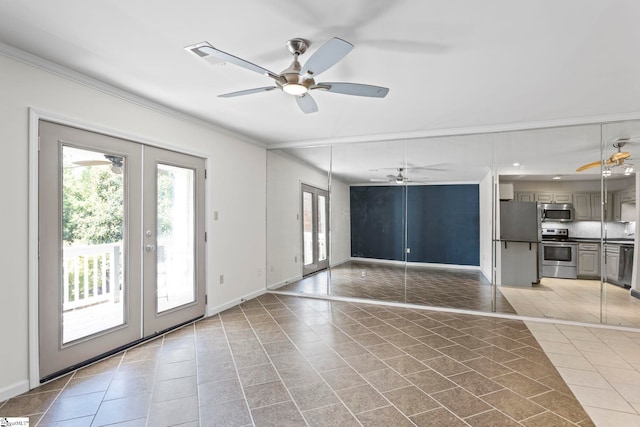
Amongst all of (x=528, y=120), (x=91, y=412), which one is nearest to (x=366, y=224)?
(x=528, y=120)

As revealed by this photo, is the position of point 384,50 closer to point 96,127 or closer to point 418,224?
point 96,127

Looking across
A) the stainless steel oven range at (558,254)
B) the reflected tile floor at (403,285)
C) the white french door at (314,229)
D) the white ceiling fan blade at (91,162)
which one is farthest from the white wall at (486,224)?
the white ceiling fan blade at (91,162)

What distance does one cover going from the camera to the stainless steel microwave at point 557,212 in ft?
13.3

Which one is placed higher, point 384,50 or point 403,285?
point 384,50

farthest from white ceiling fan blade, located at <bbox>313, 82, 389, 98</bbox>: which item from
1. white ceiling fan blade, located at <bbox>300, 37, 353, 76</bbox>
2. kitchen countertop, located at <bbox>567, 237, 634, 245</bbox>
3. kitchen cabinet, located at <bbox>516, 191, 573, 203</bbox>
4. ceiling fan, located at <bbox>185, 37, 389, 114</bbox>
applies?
kitchen countertop, located at <bbox>567, 237, 634, 245</bbox>

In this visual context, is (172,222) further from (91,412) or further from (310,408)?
(310,408)

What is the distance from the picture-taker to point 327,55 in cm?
196

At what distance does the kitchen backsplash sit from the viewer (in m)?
3.72

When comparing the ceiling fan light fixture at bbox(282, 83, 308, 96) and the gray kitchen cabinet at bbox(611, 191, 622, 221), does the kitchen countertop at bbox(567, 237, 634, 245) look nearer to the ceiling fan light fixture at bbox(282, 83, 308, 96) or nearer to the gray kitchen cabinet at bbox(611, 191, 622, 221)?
the gray kitchen cabinet at bbox(611, 191, 622, 221)

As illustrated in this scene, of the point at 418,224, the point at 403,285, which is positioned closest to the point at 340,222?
the point at 418,224

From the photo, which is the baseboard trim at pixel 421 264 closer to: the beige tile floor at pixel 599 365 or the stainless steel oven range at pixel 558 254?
the stainless steel oven range at pixel 558 254

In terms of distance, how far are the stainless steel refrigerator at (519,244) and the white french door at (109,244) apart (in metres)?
3.94

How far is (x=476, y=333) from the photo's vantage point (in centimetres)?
357

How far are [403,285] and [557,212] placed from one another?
218 centimetres
